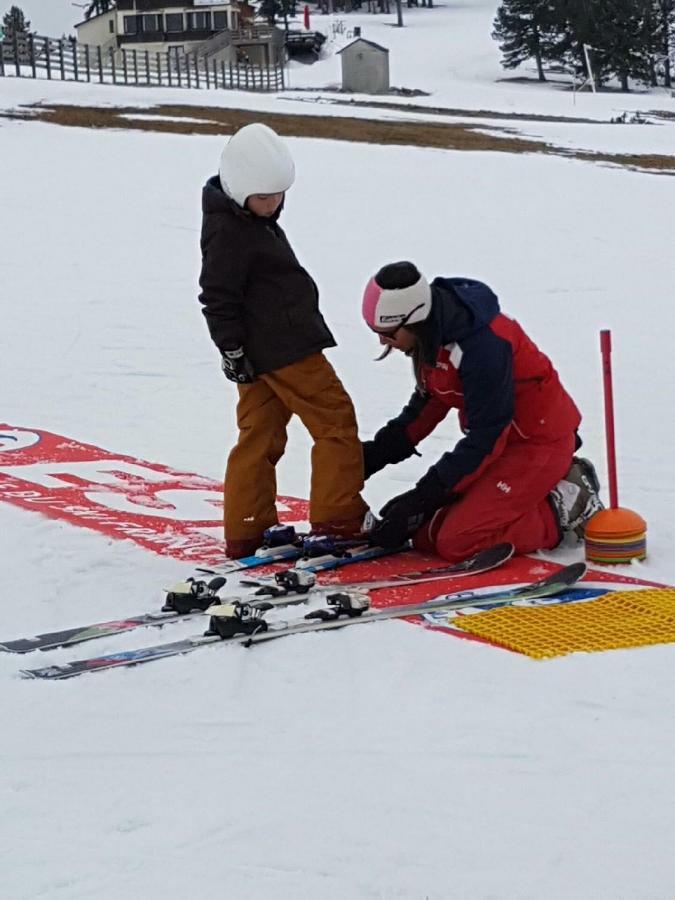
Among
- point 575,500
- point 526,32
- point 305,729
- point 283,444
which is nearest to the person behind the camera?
point 305,729

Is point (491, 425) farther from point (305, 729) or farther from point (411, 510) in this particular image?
point (305, 729)

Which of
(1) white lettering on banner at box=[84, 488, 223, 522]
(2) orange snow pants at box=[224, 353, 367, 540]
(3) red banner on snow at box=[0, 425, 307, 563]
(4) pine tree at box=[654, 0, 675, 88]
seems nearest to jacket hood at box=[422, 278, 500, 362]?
(2) orange snow pants at box=[224, 353, 367, 540]

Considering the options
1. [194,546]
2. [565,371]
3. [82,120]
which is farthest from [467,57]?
[194,546]

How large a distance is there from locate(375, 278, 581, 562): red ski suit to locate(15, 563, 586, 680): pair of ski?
0.39 m

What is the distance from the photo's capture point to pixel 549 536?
5.25 metres

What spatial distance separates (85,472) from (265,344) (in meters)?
2.08

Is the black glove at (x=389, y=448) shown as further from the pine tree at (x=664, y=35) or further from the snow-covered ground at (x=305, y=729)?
the pine tree at (x=664, y=35)

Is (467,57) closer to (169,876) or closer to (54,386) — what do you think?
(54,386)

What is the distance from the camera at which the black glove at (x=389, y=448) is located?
5.57 metres

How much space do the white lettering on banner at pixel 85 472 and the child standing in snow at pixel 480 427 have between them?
6.43ft

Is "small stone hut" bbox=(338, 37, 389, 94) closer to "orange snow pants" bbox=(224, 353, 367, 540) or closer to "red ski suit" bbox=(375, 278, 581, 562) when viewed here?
"orange snow pants" bbox=(224, 353, 367, 540)

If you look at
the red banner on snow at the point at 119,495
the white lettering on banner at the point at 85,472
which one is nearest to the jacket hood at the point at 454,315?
the red banner on snow at the point at 119,495

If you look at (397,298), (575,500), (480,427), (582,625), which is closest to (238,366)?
(397,298)

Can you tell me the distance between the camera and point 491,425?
16.1 feet
